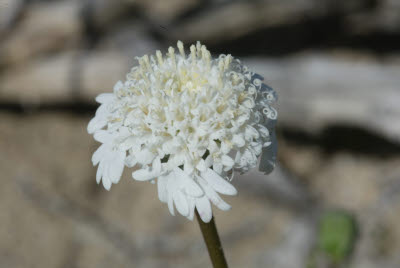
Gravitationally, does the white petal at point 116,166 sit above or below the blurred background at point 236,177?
below

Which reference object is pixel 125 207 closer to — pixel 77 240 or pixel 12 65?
pixel 77 240

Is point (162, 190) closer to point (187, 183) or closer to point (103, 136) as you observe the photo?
point (187, 183)

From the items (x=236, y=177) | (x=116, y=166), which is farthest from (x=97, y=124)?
(x=236, y=177)

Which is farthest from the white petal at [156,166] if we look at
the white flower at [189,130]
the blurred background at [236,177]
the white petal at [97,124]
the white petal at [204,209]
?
the blurred background at [236,177]

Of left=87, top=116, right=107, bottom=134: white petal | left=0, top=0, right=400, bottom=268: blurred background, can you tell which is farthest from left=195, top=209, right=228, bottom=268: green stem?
left=0, top=0, right=400, bottom=268: blurred background

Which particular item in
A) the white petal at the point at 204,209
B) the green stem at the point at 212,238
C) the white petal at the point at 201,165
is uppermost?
the white petal at the point at 201,165

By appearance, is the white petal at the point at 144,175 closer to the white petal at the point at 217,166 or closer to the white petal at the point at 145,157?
the white petal at the point at 145,157
